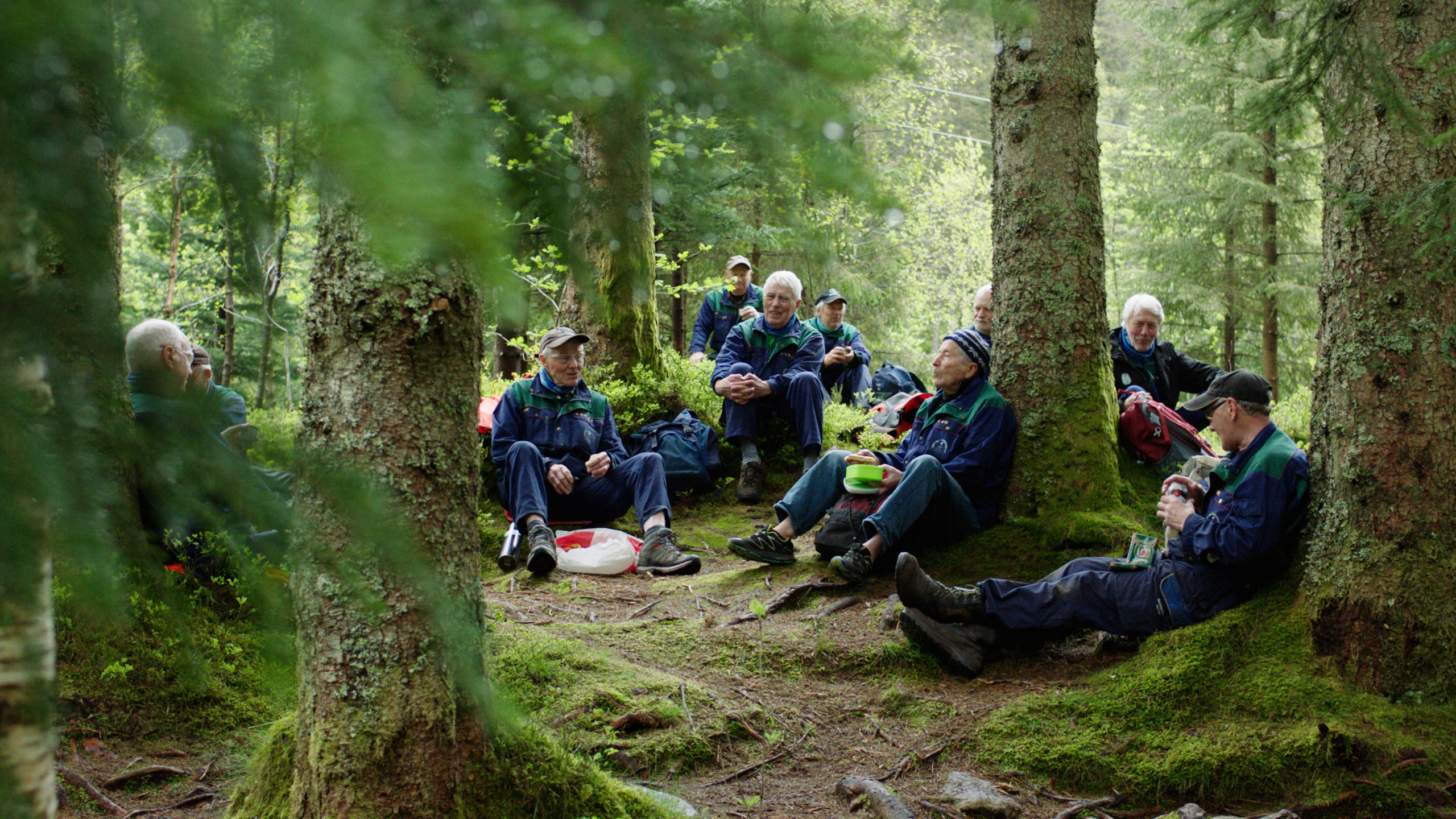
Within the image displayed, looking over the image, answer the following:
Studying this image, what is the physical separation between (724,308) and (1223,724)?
6154 mm

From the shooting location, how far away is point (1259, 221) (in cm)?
1391

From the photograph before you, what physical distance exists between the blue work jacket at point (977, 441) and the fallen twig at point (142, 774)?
3.67 metres

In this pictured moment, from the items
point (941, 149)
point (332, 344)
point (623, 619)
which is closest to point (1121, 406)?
point (623, 619)

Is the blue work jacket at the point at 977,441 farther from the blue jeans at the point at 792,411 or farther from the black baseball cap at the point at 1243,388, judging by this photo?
the blue jeans at the point at 792,411

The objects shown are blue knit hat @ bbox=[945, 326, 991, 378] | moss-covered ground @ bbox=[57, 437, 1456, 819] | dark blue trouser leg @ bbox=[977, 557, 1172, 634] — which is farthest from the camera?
blue knit hat @ bbox=[945, 326, 991, 378]

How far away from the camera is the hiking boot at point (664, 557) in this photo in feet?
18.4

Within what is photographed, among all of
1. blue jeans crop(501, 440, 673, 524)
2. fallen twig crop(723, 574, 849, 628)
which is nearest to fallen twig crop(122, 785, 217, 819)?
fallen twig crop(723, 574, 849, 628)

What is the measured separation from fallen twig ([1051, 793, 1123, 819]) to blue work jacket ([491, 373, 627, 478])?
4.00 metres

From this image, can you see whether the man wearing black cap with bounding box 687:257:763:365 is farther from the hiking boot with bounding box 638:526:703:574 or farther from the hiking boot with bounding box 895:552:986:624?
the hiking boot with bounding box 895:552:986:624

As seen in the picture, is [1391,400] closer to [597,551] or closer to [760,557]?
[760,557]

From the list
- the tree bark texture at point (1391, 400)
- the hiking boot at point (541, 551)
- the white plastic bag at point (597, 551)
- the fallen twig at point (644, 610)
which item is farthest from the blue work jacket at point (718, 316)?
the tree bark texture at point (1391, 400)

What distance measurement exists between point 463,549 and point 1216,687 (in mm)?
2776

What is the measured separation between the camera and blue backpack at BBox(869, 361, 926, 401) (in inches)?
347

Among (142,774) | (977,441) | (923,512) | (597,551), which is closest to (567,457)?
(597,551)
